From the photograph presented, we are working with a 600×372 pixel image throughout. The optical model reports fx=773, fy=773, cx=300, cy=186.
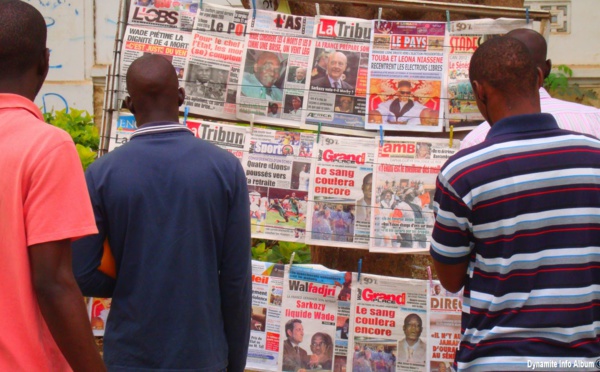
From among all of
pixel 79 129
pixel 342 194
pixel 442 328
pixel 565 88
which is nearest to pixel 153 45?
pixel 342 194

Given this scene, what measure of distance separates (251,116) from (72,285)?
1.67m

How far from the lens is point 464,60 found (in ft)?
10.6

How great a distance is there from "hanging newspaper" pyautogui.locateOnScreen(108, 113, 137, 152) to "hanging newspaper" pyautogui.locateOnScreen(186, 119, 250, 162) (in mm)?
252

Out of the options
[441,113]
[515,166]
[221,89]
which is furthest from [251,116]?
[515,166]

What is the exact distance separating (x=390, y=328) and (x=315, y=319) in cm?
31

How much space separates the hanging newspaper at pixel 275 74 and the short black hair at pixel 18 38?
1530mm

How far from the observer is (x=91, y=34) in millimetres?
8109

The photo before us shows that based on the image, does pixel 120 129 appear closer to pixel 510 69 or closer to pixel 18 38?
pixel 18 38

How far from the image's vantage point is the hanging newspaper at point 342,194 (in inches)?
124

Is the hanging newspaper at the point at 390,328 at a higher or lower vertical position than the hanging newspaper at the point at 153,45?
lower

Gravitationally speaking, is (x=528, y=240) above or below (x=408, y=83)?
below

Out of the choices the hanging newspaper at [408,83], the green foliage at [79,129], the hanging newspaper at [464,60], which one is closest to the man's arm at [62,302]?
the hanging newspaper at [408,83]

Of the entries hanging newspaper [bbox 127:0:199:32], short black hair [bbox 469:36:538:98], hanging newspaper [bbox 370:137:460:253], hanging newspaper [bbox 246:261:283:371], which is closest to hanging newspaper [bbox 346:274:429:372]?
hanging newspaper [bbox 370:137:460:253]

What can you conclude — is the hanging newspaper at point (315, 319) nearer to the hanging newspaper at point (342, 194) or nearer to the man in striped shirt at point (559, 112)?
the hanging newspaper at point (342, 194)
